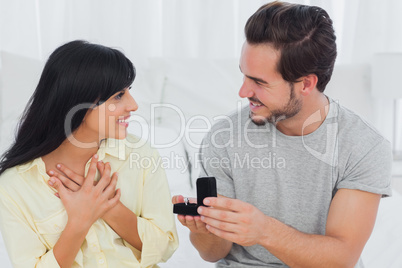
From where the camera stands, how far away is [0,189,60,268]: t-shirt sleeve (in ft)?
3.92

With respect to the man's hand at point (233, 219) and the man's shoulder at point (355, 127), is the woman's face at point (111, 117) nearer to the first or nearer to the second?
the man's hand at point (233, 219)

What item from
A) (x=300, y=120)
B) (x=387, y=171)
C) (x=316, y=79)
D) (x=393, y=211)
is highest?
(x=316, y=79)

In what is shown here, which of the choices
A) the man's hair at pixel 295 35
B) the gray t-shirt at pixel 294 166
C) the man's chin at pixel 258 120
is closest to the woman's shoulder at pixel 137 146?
the gray t-shirt at pixel 294 166

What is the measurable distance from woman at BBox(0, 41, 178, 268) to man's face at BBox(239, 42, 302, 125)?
0.34 m

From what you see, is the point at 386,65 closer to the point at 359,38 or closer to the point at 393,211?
the point at 359,38

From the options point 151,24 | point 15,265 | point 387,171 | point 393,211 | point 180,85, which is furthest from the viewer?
point 151,24

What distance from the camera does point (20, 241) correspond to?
120 cm

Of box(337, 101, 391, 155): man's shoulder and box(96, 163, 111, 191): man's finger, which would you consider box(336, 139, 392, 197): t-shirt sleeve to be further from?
box(96, 163, 111, 191): man's finger

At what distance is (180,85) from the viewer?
8.38 feet

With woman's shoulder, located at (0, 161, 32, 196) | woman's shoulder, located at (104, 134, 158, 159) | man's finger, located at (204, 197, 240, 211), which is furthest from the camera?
woman's shoulder, located at (104, 134, 158, 159)

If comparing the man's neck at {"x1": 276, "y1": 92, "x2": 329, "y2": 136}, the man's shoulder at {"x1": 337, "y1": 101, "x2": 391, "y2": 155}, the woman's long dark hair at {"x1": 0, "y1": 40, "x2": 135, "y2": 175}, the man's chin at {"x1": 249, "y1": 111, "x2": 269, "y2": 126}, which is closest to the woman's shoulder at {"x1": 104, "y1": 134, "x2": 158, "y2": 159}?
the woman's long dark hair at {"x1": 0, "y1": 40, "x2": 135, "y2": 175}

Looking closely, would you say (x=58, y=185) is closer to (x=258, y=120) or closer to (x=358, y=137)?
(x=258, y=120)

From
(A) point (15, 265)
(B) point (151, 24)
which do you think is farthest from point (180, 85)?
(A) point (15, 265)

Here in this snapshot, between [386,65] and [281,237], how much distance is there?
1.67m
